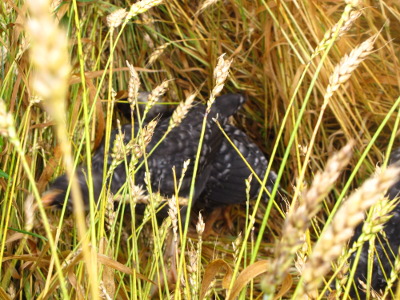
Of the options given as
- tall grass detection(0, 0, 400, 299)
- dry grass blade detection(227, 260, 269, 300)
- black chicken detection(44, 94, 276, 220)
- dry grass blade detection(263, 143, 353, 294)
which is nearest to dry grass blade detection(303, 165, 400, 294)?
dry grass blade detection(263, 143, 353, 294)

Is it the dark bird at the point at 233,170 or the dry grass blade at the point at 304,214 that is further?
the dark bird at the point at 233,170

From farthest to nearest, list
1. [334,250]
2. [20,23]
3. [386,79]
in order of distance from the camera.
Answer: [386,79], [20,23], [334,250]

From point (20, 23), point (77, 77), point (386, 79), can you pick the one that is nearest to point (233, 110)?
point (386, 79)

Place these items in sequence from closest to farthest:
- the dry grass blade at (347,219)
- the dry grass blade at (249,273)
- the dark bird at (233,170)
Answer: the dry grass blade at (347,219), the dry grass blade at (249,273), the dark bird at (233,170)

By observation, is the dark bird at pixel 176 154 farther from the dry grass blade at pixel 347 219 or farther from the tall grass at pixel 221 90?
the dry grass blade at pixel 347 219

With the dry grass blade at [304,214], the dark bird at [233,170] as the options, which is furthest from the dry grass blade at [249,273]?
the dark bird at [233,170]

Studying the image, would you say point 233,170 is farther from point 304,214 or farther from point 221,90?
point 304,214

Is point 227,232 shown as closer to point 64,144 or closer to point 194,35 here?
point 194,35

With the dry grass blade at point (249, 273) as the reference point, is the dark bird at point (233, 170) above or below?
below

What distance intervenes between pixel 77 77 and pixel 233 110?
57 centimetres

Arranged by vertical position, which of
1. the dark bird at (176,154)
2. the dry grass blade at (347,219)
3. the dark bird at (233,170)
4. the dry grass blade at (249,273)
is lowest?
the dark bird at (233,170)

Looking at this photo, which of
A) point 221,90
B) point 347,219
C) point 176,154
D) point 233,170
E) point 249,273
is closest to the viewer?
point 347,219

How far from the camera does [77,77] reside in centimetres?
98

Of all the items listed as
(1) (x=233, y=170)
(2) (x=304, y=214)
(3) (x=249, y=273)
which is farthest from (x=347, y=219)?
(1) (x=233, y=170)
